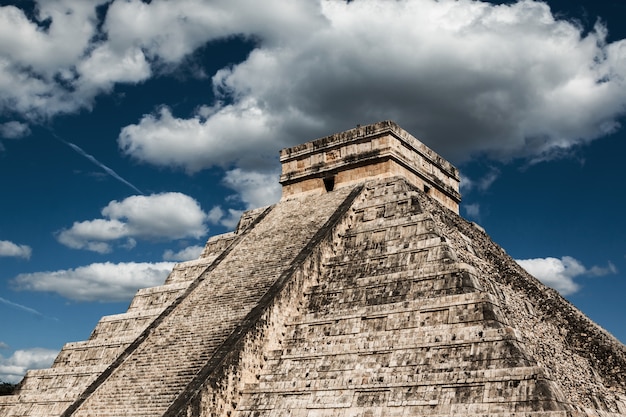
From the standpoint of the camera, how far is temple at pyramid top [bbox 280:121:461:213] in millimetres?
14969

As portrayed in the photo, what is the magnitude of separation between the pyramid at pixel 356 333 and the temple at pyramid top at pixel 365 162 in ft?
0.17

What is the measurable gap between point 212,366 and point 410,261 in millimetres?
3660

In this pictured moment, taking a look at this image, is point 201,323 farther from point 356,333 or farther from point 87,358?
point 87,358

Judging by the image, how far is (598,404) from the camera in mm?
9727

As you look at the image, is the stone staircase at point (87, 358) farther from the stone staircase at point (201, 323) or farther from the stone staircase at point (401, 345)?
the stone staircase at point (401, 345)

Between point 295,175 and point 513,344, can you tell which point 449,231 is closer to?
point 513,344

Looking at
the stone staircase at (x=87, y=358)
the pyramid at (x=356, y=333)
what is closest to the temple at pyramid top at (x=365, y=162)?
the pyramid at (x=356, y=333)

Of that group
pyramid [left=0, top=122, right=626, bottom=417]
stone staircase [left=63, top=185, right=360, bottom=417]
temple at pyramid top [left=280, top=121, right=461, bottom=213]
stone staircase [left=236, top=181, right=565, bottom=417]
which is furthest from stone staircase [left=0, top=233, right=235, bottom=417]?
stone staircase [left=236, top=181, right=565, bottom=417]

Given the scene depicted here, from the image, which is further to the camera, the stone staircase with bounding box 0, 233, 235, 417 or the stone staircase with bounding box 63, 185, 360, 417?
the stone staircase with bounding box 0, 233, 235, 417

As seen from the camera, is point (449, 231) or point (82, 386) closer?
point (449, 231)

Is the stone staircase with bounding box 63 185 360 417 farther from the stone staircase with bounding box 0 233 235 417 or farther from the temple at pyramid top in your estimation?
the stone staircase with bounding box 0 233 235 417

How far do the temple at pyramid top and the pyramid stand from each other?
0.05 m

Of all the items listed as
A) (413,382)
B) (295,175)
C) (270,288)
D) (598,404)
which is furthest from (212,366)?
(295,175)

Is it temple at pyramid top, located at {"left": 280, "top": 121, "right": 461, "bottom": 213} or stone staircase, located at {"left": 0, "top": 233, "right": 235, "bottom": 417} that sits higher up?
temple at pyramid top, located at {"left": 280, "top": 121, "right": 461, "bottom": 213}
